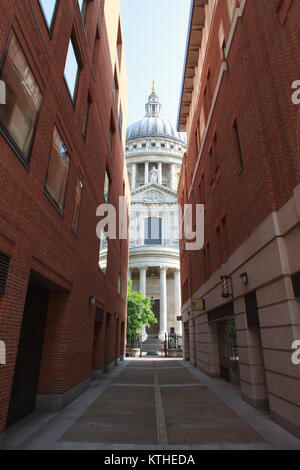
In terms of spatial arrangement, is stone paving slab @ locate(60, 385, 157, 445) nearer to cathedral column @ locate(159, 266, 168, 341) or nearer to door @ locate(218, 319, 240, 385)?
door @ locate(218, 319, 240, 385)

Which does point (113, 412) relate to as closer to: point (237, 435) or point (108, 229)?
point (237, 435)

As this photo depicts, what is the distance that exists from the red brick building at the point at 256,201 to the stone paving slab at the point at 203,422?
1025 mm

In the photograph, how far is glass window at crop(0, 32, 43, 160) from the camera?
5.48m

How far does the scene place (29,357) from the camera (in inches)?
313

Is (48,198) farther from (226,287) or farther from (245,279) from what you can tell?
(226,287)

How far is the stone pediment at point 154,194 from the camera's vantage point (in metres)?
57.8

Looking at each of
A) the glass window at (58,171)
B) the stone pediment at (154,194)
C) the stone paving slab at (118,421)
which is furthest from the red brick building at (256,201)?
the stone pediment at (154,194)

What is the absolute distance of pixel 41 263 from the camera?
722 cm

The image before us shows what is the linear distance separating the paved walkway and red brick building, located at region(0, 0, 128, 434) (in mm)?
710

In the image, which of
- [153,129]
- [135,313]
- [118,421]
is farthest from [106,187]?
[153,129]

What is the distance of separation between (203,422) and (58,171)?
821cm

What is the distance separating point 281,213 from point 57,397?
8296mm
